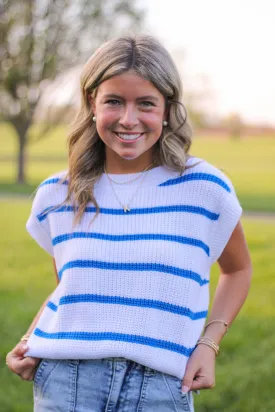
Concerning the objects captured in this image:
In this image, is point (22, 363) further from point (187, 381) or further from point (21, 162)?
point (21, 162)

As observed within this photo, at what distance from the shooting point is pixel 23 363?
2.22m

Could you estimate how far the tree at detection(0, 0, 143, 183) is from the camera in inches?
1009

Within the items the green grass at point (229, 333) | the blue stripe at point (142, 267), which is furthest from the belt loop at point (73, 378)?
the green grass at point (229, 333)

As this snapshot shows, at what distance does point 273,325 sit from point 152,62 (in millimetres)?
3886

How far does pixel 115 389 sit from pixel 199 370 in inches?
10.5

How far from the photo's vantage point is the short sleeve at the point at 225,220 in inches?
85.3

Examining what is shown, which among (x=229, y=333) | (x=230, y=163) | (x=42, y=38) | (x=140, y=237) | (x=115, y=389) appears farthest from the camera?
(x=230, y=163)

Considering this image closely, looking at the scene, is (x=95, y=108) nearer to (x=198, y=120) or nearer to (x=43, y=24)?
(x=43, y=24)

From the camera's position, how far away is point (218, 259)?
2320mm

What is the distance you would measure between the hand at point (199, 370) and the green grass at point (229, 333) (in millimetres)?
2043

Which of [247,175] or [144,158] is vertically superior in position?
Result: [144,158]

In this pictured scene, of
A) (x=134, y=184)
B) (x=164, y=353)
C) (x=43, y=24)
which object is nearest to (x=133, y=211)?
(x=134, y=184)

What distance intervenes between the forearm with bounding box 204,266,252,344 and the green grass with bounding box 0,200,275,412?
6.38 feet

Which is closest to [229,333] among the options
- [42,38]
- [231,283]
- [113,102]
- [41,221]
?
[231,283]
